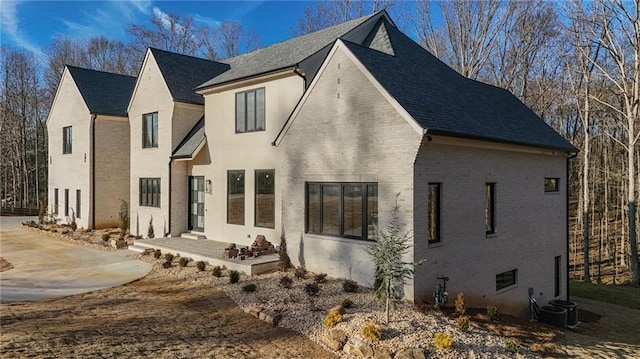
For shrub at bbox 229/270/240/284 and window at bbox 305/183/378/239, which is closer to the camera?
window at bbox 305/183/378/239

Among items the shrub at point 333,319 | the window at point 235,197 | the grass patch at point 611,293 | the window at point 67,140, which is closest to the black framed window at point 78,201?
the window at point 67,140

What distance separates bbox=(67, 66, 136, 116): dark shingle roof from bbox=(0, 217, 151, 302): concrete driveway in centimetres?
767

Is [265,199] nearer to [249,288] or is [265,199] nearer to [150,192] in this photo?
[249,288]

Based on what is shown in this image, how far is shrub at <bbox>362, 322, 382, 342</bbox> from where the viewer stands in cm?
716

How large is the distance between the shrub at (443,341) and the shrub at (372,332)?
99 cm

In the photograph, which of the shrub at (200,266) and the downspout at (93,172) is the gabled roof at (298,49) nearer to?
the shrub at (200,266)

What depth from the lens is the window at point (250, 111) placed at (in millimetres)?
15203

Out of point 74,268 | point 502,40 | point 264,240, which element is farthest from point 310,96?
point 502,40

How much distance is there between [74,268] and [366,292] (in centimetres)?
1009

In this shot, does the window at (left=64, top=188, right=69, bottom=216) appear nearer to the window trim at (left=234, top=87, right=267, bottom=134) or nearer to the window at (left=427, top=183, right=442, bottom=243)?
the window trim at (left=234, top=87, right=267, bottom=134)

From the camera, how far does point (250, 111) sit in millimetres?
15539

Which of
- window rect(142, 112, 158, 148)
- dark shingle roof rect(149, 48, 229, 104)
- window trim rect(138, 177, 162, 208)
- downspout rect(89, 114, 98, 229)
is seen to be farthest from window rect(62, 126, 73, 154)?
dark shingle roof rect(149, 48, 229, 104)

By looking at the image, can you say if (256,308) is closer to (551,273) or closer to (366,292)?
(366,292)

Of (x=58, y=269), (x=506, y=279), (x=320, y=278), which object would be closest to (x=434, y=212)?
(x=320, y=278)
